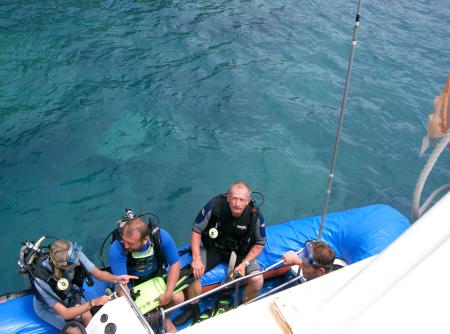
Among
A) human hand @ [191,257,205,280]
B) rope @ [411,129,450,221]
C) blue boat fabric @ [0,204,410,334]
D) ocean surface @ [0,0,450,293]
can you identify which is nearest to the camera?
rope @ [411,129,450,221]

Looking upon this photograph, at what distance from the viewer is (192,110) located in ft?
28.9

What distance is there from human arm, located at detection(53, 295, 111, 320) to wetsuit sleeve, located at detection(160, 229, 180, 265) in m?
0.70

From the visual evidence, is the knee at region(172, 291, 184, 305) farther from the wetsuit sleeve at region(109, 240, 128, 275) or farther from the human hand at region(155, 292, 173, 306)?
the wetsuit sleeve at region(109, 240, 128, 275)

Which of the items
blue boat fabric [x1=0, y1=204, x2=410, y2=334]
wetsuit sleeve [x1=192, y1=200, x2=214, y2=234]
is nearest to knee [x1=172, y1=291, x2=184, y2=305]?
blue boat fabric [x1=0, y1=204, x2=410, y2=334]

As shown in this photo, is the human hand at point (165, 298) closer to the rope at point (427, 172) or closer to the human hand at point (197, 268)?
the human hand at point (197, 268)

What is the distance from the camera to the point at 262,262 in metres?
5.13

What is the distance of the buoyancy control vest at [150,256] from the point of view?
4.15m

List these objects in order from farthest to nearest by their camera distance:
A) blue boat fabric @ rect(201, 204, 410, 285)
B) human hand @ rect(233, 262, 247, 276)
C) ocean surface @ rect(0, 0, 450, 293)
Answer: ocean surface @ rect(0, 0, 450, 293)
blue boat fabric @ rect(201, 204, 410, 285)
human hand @ rect(233, 262, 247, 276)

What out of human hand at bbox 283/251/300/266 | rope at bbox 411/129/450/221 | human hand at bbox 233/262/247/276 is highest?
rope at bbox 411/129/450/221

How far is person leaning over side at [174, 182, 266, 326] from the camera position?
4461 mm

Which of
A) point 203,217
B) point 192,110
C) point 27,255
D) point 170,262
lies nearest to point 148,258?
point 170,262

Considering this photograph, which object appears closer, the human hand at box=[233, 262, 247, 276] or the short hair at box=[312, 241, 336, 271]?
the short hair at box=[312, 241, 336, 271]

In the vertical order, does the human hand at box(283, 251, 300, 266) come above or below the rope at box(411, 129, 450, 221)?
below

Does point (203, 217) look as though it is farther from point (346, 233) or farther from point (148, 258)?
point (346, 233)
